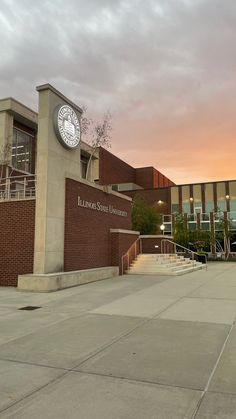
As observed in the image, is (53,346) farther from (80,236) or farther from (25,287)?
(80,236)

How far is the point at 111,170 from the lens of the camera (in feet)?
199

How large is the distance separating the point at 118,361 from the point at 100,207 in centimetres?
1313

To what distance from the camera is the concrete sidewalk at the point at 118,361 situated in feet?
12.0

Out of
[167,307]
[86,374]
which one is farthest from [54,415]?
[167,307]

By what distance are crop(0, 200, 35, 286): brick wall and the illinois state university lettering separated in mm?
2512

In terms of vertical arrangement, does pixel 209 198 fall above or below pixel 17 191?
above

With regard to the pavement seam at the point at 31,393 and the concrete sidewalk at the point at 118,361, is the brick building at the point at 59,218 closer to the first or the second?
the concrete sidewalk at the point at 118,361

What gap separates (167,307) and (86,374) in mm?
5161

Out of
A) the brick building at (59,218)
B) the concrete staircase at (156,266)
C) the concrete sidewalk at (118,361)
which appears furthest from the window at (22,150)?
the concrete sidewalk at (118,361)

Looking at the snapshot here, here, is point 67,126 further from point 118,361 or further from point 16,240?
point 118,361

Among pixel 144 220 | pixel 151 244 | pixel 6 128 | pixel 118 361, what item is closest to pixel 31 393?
pixel 118 361

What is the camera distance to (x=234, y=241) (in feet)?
169

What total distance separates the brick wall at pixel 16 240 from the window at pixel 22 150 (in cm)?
1219

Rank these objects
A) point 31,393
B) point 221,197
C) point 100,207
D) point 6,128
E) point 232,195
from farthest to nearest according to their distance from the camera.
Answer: point 221,197 → point 232,195 → point 6,128 → point 100,207 → point 31,393
